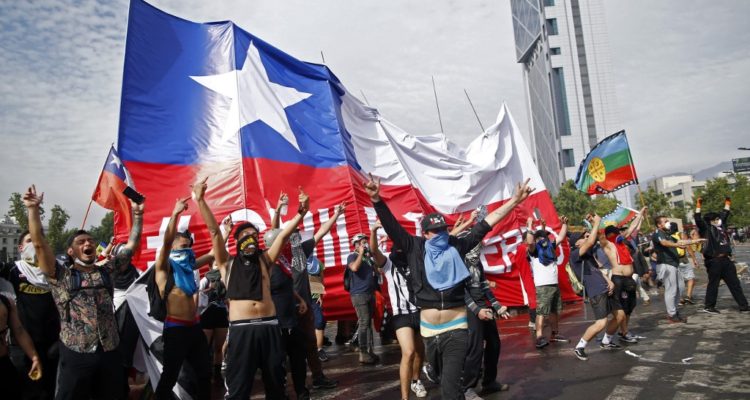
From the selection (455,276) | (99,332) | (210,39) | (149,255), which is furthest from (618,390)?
(210,39)

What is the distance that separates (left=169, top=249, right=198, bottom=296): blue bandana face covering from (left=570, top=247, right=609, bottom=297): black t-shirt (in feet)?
17.9

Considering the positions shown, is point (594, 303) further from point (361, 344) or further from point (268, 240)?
point (268, 240)

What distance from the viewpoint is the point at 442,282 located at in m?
4.39

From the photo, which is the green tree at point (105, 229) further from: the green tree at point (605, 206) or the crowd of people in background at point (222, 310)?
the crowd of people in background at point (222, 310)

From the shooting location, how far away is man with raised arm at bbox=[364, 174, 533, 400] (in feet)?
14.0

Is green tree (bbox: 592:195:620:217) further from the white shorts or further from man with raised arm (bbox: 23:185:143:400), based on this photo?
man with raised arm (bbox: 23:185:143:400)

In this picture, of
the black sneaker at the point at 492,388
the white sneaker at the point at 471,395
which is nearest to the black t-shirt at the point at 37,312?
the white sneaker at the point at 471,395

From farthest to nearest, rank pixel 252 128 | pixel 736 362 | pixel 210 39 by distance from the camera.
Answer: pixel 210 39
pixel 252 128
pixel 736 362

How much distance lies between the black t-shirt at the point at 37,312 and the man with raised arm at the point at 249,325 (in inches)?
89.7

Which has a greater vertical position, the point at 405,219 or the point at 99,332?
the point at 405,219

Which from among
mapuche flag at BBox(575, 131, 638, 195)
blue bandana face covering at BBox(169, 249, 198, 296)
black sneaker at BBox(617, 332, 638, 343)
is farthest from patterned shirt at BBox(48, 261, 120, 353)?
mapuche flag at BBox(575, 131, 638, 195)

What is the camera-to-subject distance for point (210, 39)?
1000cm

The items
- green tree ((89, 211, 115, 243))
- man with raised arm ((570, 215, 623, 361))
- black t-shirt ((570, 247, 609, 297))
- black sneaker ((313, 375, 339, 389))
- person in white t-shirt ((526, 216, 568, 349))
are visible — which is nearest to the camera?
black sneaker ((313, 375, 339, 389))

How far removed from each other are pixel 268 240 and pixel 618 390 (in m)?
3.85
